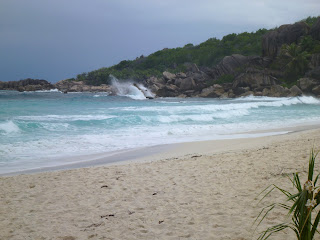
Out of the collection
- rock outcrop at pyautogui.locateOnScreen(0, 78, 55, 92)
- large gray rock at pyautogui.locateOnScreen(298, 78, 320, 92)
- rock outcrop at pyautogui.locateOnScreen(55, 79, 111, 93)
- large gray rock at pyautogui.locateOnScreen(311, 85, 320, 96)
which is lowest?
large gray rock at pyautogui.locateOnScreen(311, 85, 320, 96)

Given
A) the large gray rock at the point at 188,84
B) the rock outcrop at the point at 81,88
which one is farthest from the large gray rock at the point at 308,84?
the rock outcrop at the point at 81,88

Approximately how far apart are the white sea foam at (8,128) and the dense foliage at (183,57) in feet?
245

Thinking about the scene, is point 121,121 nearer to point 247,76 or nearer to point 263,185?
point 263,185

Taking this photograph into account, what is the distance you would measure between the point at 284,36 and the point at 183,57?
4643 centimetres

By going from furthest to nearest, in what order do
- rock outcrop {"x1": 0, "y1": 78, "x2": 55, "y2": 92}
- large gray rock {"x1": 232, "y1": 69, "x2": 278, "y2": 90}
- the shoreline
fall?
rock outcrop {"x1": 0, "y1": 78, "x2": 55, "y2": 92} → large gray rock {"x1": 232, "y1": 69, "x2": 278, "y2": 90} → the shoreline

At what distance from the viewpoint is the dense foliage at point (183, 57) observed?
90.4m

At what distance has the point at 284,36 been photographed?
196 ft

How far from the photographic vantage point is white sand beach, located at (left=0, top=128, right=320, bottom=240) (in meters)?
4.38

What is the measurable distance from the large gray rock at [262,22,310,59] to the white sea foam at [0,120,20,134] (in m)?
53.9

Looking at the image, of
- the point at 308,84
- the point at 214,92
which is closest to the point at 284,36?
the point at 308,84

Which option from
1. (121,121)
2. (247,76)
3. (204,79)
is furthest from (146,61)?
(121,121)

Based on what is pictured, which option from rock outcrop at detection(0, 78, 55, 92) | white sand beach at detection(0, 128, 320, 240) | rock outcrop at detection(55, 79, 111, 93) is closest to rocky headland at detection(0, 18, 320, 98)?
rock outcrop at detection(55, 79, 111, 93)

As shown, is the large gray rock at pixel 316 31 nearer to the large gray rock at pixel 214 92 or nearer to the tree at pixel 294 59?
the tree at pixel 294 59

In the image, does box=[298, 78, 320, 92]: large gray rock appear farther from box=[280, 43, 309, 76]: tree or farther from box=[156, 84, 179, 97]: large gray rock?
box=[156, 84, 179, 97]: large gray rock
